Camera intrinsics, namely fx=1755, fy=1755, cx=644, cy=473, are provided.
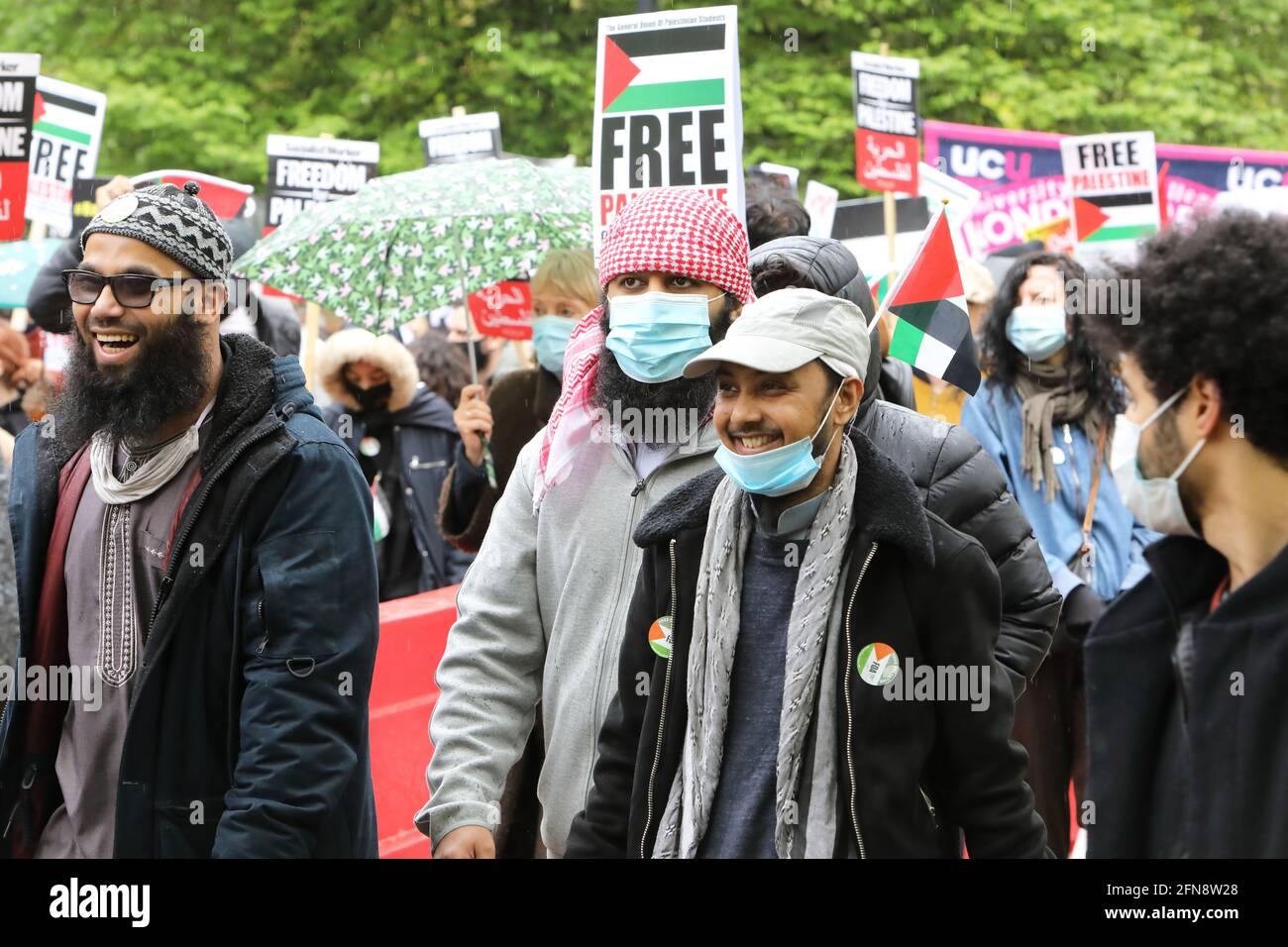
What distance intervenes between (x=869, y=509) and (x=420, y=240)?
489 centimetres

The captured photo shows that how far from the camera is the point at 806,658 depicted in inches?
128

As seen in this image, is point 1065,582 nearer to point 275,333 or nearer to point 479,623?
point 479,623

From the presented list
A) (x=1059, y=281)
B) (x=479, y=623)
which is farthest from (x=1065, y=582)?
(x=479, y=623)

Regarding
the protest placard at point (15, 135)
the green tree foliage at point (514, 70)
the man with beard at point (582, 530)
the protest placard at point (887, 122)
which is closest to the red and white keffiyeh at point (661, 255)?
the man with beard at point (582, 530)

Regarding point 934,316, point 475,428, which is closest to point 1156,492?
point 934,316

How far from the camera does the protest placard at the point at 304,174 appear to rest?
1162 centimetres

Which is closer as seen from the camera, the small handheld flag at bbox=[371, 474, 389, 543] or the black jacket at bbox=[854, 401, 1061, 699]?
the black jacket at bbox=[854, 401, 1061, 699]

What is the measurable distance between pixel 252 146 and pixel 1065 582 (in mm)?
16889

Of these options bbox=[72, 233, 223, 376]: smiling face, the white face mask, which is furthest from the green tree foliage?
the white face mask

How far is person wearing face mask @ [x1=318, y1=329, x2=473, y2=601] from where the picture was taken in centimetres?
862

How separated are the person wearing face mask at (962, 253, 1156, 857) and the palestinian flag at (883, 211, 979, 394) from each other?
0.57 metres

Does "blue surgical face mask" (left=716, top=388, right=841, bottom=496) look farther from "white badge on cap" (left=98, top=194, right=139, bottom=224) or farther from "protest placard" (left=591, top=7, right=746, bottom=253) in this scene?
"protest placard" (left=591, top=7, right=746, bottom=253)

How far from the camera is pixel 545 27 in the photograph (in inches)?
856

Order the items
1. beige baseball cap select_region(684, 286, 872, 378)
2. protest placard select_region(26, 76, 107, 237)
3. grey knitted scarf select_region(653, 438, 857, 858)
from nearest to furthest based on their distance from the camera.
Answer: grey knitted scarf select_region(653, 438, 857, 858)
beige baseball cap select_region(684, 286, 872, 378)
protest placard select_region(26, 76, 107, 237)
